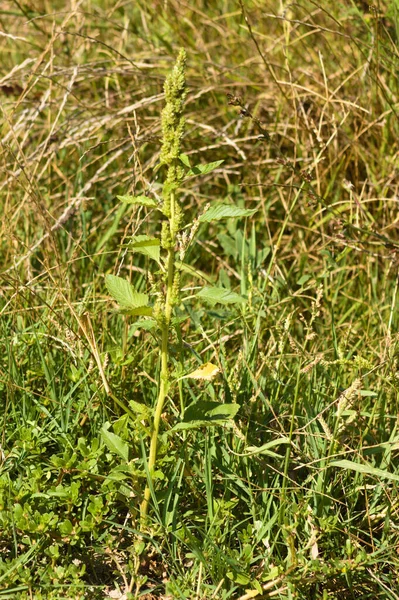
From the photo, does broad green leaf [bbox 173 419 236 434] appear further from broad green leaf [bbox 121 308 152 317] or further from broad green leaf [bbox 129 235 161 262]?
broad green leaf [bbox 129 235 161 262]

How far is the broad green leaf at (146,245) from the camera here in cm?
175

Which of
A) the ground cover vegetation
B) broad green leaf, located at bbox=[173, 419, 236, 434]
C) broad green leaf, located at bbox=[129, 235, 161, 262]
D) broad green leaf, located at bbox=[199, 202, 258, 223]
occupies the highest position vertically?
broad green leaf, located at bbox=[199, 202, 258, 223]

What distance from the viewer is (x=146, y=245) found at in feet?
5.78

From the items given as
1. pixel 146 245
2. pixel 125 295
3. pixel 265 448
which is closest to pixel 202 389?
pixel 265 448

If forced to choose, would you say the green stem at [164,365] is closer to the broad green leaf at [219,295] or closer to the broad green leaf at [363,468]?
the broad green leaf at [219,295]

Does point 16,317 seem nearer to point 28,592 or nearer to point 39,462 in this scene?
point 39,462

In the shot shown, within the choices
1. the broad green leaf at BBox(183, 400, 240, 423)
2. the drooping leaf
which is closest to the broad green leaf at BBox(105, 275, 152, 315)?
the broad green leaf at BBox(183, 400, 240, 423)

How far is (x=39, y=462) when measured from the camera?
2.13 meters

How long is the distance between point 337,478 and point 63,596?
0.75m

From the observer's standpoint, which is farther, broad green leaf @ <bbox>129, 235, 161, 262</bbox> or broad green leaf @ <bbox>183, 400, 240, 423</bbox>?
broad green leaf @ <bbox>183, 400, 240, 423</bbox>

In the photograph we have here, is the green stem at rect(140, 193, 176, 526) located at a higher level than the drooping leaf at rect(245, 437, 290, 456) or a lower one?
higher

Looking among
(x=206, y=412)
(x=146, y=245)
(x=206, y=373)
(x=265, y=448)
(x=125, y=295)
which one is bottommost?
(x=265, y=448)

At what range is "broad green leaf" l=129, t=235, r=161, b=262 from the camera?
1753 millimetres

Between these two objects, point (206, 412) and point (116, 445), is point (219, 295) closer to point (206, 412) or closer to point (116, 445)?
point (206, 412)
